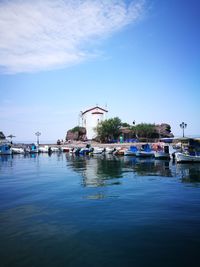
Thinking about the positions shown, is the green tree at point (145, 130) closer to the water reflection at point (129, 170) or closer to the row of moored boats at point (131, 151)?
the row of moored boats at point (131, 151)

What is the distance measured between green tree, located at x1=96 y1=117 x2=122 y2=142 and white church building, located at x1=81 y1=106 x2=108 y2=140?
49.3 feet

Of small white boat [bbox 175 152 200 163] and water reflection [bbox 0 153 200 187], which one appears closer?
water reflection [bbox 0 153 200 187]

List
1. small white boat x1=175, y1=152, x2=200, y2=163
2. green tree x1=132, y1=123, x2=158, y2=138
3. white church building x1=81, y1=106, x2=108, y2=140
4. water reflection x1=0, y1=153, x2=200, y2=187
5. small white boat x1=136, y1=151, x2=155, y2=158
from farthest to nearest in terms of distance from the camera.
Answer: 1. white church building x1=81, y1=106, x2=108, y2=140
2. green tree x1=132, y1=123, x2=158, y2=138
3. small white boat x1=136, y1=151, x2=155, y2=158
4. small white boat x1=175, y1=152, x2=200, y2=163
5. water reflection x1=0, y1=153, x2=200, y2=187

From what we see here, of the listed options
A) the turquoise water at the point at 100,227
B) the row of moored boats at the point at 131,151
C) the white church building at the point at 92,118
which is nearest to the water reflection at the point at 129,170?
the row of moored boats at the point at 131,151

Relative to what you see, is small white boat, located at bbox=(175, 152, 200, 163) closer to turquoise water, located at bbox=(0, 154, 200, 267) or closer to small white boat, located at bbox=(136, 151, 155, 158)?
small white boat, located at bbox=(136, 151, 155, 158)

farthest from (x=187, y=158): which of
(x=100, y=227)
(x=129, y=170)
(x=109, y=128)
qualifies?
(x=109, y=128)

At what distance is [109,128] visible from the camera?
325 feet

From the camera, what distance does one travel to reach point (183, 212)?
49.5 feet

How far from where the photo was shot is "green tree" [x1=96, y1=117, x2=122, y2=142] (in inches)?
3903

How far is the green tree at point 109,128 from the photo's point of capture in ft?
325

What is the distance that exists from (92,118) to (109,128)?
21.2m

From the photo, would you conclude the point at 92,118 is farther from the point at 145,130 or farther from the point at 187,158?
the point at 187,158

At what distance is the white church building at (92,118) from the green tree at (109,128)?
1502 centimetres

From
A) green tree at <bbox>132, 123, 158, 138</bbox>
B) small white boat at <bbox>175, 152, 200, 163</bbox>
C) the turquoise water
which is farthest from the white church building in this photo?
the turquoise water
